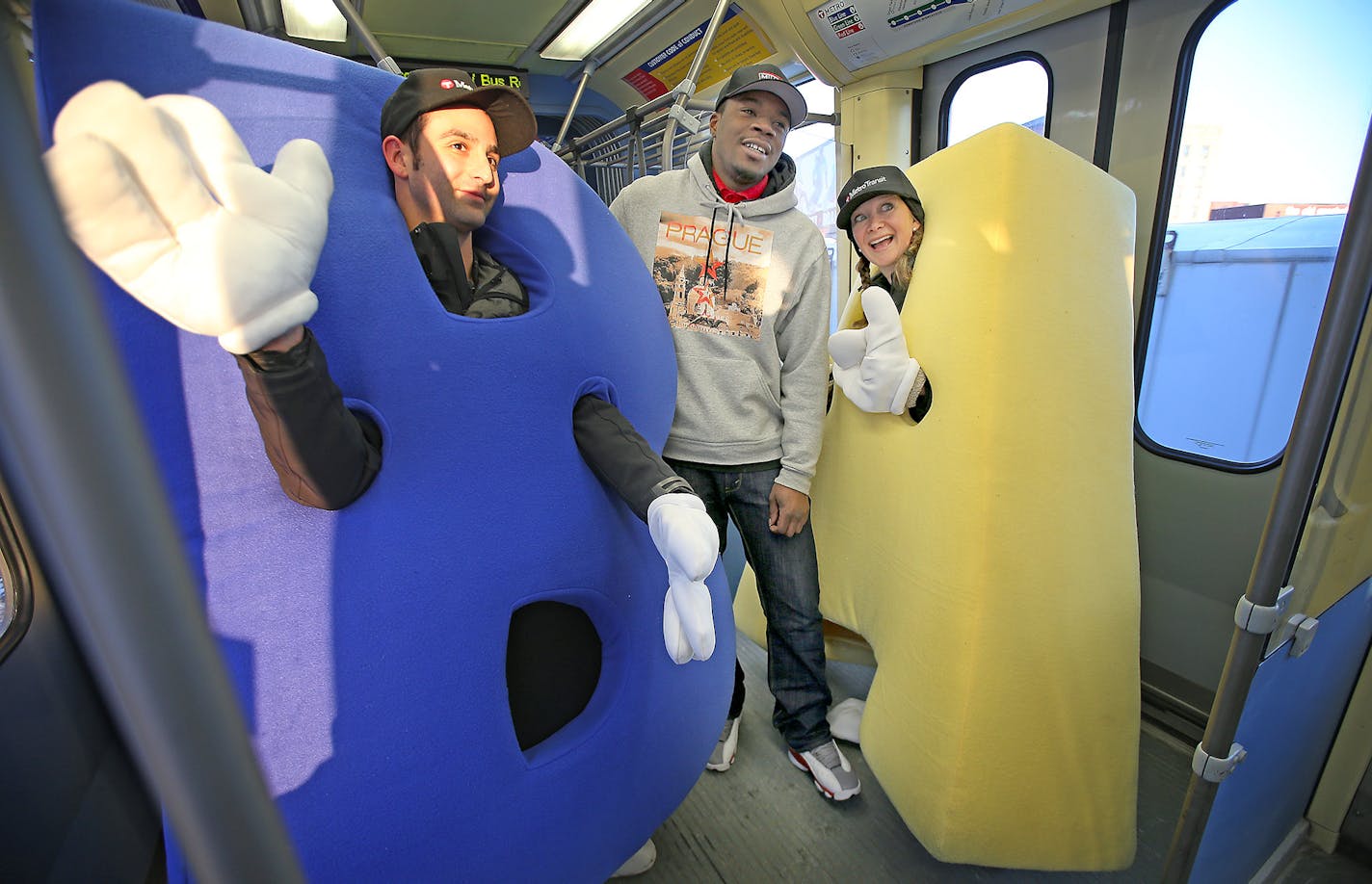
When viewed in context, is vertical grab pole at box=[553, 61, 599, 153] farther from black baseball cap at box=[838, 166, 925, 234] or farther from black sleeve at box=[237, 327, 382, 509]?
black sleeve at box=[237, 327, 382, 509]

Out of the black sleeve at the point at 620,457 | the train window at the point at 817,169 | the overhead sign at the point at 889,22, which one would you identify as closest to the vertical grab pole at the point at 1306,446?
the black sleeve at the point at 620,457

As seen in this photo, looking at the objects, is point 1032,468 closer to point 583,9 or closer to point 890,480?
point 890,480

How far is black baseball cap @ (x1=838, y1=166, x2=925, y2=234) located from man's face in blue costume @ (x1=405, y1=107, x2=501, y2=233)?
96 cm

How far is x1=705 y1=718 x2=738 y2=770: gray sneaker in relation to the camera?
187cm

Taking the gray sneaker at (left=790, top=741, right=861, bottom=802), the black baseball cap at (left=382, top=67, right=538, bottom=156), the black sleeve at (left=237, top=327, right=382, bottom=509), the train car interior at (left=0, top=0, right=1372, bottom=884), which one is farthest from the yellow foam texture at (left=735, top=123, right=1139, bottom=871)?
the black sleeve at (left=237, top=327, right=382, bottom=509)

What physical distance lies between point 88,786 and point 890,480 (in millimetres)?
1943

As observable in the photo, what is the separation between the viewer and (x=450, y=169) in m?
1.03

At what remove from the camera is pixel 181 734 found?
331 millimetres

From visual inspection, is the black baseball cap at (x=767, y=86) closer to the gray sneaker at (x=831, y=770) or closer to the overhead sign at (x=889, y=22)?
the overhead sign at (x=889, y=22)

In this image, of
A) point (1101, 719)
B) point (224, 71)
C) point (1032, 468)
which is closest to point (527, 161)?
point (224, 71)

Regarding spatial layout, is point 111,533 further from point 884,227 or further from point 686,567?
point 884,227

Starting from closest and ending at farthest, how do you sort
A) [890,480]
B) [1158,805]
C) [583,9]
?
1. [890,480]
2. [1158,805]
3. [583,9]

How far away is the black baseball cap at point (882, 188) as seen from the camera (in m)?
1.59

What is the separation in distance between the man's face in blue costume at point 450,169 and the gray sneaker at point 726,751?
1.50 m
